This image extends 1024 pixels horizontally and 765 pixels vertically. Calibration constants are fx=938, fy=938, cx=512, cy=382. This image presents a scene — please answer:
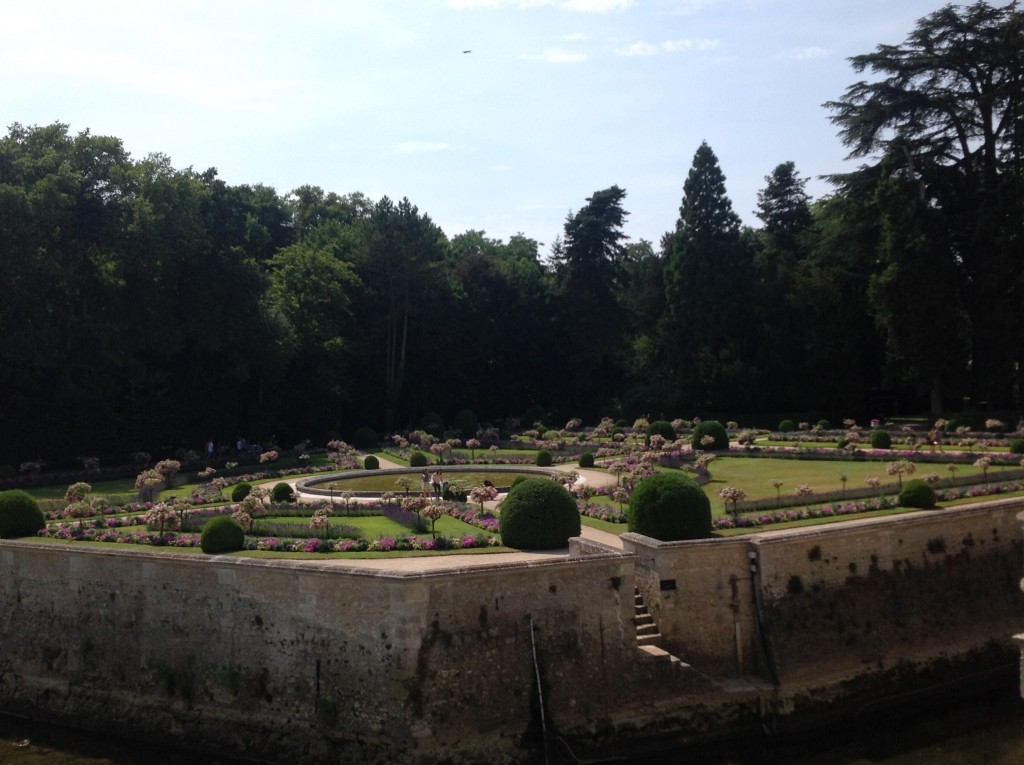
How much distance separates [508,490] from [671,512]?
848 centimetres

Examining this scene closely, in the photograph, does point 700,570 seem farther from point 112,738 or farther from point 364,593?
point 112,738

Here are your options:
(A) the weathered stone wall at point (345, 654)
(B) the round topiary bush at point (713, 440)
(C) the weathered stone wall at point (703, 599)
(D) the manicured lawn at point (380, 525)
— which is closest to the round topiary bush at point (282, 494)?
(D) the manicured lawn at point (380, 525)

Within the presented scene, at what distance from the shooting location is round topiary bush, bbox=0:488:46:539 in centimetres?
2067

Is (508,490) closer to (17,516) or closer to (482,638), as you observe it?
(482,638)

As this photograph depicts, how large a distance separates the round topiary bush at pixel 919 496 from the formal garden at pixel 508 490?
0.03m

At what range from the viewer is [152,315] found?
119ft

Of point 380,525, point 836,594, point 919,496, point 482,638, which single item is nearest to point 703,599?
point 836,594

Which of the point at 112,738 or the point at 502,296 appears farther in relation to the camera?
the point at 502,296

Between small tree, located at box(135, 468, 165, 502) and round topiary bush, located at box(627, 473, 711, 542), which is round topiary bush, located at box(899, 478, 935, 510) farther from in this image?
small tree, located at box(135, 468, 165, 502)

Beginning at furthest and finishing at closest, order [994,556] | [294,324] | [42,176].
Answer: [294,324]
[42,176]
[994,556]

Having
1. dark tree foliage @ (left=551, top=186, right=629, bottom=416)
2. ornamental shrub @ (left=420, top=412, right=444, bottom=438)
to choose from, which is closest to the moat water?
ornamental shrub @ (left=420, top=412, right=444, bottom=438)

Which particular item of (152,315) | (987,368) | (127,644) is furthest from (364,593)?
(987,368)

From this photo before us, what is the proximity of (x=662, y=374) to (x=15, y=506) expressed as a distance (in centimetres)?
3777

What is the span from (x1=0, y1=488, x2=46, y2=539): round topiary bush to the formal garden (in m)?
0.03
